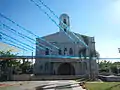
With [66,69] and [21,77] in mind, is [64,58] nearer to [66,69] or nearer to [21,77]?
[66,69]

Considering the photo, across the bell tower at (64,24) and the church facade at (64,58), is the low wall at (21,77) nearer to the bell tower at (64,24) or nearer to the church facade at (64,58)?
the church facade at (64,58)

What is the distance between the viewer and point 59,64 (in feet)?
150

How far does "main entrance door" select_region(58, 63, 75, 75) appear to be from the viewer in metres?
47.0

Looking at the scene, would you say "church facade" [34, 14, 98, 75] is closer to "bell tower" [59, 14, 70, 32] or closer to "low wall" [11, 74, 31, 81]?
"bell tower" [59, 14, 70, 32]

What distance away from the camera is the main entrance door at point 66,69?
47000 millimetres

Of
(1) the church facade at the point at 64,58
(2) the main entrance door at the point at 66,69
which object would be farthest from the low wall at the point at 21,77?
(2) the main entrance door at the point at 66,69

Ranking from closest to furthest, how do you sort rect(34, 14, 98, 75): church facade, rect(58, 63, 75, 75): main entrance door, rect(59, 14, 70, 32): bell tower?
rect(59, 14, 70, 32): bell tower, rect(34, 14, 98, 75): church facade, rect(58, 63, 75, 75): main entrance door

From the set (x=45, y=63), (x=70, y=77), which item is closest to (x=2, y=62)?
(x=45, y=63)

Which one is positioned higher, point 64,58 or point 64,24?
point 64,24

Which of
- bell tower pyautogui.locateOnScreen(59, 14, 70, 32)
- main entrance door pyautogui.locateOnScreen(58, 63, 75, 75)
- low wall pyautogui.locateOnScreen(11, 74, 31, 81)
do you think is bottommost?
low wall pyautogui.locateOnScreen(11, 74, 31, 81)

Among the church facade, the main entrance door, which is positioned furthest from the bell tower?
the main entrance door

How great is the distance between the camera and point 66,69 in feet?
158

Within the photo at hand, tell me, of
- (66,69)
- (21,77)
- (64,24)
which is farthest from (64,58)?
(64,24)

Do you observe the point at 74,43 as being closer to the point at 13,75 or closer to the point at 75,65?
the point at 75,65
